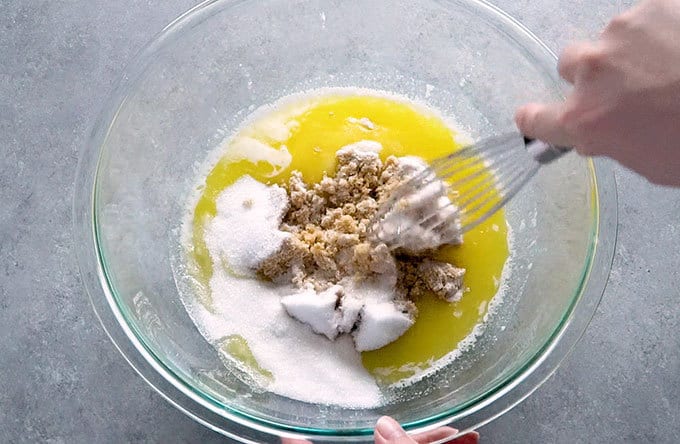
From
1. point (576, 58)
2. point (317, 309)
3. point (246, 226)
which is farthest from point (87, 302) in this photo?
point (576, 58)

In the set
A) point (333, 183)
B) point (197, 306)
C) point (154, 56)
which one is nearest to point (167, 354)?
point (197, 306)

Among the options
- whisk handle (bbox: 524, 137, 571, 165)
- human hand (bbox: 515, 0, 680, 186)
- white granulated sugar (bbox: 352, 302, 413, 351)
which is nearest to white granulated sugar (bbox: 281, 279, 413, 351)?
white granulated sugar (bbox: 352, 302, 413, 351)

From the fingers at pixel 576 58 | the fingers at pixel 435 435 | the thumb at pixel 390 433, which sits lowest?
the fingers at pixel 435 435

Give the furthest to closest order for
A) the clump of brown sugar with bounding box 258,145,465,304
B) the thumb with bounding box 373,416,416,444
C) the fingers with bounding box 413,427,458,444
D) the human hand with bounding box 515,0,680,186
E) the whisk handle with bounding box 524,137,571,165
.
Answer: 1. the clump of brown sugar with bounding box 258,145,465,304
2. the fingers with bounding box 413,427,458,444
3. the thumb with bounding box 373,416,416,444
4. the whisk handle with bounding box 524,137,571,165
5. the human hand with bounding box 515,0,680,186

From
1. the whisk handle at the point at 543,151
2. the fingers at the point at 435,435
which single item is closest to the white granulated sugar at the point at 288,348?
the fingers at the point at 435,435

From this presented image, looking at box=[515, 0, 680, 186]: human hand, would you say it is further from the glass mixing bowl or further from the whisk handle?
the glass mixing bowl

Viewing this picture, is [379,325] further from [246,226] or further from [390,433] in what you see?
[246,226]

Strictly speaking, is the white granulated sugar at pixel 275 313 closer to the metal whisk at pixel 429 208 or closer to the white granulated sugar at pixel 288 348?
the white granulated sugar at pixel 288 348
